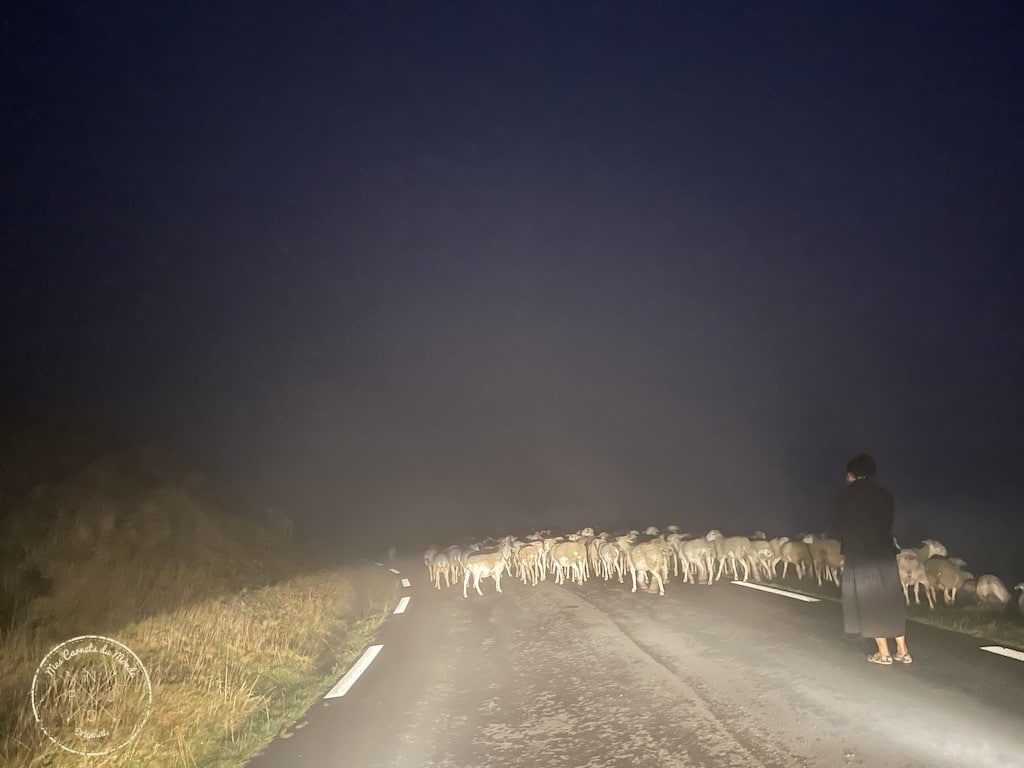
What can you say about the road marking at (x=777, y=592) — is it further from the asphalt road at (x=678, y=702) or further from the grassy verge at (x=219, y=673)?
the grassy verge at (x=219, y=673)

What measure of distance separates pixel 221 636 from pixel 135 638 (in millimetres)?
1193

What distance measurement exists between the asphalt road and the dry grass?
35.6 inches

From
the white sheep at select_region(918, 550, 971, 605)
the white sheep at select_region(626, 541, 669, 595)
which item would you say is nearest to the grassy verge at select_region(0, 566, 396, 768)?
the white sheep at select_region(626, 541, 669, 595)

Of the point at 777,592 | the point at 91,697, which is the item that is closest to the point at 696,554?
the point at 777,592

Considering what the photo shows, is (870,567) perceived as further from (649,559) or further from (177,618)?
(177,618)

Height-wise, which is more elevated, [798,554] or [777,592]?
[798,554]

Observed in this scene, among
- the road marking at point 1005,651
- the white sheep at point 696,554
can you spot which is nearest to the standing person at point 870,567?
the road marking at point 1005,651

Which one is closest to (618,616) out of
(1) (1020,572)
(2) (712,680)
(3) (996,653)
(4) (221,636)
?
(2) (712,680)

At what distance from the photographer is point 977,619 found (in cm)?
983

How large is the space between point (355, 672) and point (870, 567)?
6.78 m

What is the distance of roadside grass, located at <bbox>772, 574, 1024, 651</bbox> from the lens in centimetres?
858

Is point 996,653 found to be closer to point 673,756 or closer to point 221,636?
point 673,756

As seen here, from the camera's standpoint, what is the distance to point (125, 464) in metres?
27.8

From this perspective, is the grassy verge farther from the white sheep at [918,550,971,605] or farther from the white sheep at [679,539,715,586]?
the white sheep at [918,550,971,605]
